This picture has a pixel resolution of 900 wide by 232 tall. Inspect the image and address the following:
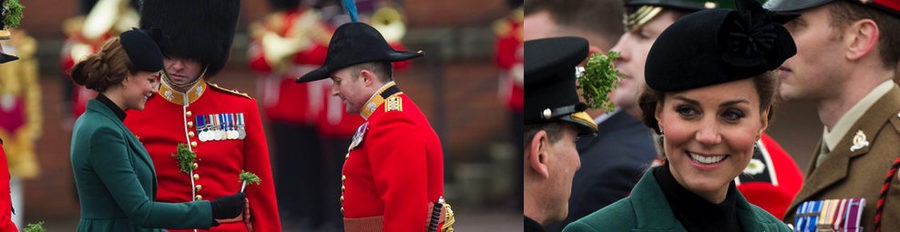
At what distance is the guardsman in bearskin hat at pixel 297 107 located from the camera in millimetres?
5293

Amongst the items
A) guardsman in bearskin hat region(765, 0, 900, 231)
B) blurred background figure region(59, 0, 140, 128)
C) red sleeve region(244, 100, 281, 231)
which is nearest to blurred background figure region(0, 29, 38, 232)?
blurred background figure region(59, 0, 140, 128)

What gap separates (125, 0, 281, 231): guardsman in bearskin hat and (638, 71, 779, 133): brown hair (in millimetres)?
1609

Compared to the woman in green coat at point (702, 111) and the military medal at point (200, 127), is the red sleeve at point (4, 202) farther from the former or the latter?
the woman in green coat at point (702, 111)

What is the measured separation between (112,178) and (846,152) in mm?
2531

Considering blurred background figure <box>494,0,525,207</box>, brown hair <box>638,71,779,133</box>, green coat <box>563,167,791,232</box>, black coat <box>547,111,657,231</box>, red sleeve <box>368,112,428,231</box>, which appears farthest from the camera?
blurred background figure <box>494,0,525,207</box>

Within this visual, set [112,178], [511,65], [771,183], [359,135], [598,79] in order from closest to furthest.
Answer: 1. [112,178]
2. [598,79]
3. [359,135]
4. [771,183]
5. [511,65]

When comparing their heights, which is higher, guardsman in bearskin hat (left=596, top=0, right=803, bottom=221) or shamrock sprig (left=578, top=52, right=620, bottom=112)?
shamrock sprig (left=578, top=52, right=620, bottom=112)

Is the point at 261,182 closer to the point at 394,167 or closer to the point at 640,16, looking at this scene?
the point at 394,167

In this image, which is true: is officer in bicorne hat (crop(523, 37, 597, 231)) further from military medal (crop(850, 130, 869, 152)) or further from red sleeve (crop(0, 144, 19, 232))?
red sleeve (crop(0, 144, 19, 232))

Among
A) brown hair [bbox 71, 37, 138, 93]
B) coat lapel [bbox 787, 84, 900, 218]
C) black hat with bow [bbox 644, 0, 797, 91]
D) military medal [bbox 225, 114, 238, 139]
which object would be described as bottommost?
coat lapel [bbox 787, 84, 900, 218]

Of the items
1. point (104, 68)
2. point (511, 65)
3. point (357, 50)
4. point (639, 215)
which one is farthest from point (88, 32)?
point (511, 65)

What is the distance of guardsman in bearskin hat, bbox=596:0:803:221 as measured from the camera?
5.30 meters

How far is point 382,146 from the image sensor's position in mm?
4410

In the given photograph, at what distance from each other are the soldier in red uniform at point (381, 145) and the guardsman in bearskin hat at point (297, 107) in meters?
0.20
